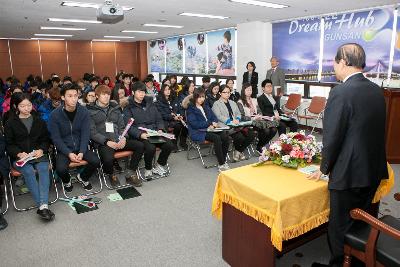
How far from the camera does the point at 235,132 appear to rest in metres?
5.34

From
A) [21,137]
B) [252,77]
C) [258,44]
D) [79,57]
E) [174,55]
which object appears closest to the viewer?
[21,137]

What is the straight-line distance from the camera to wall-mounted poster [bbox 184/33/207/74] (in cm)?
1223

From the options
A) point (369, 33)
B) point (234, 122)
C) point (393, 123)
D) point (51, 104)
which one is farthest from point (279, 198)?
point (369, 33)

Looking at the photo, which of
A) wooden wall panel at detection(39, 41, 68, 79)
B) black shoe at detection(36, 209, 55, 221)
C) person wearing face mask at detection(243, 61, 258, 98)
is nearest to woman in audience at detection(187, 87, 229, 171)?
black shoe at detection(36, 209, 55, 221)

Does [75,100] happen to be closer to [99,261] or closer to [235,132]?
[99,261]

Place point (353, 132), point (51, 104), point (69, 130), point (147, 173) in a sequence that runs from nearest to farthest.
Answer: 1. point (353, 132)
2. point (69, 130)
3. point (147, 173)
4. point (51, 104)

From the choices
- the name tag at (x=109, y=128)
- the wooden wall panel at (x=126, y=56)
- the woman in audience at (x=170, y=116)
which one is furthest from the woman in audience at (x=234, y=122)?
the wooden wall panel at (x=126, y=56)

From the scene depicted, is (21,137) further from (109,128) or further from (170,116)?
(170,116)

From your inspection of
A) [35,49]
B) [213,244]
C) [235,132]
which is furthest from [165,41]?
[213,244]

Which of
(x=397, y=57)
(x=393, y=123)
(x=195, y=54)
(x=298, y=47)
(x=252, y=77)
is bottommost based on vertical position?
(x=393, y=123)

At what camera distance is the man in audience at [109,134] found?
13.8 feet

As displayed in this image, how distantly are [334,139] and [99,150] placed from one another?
10.4 ft

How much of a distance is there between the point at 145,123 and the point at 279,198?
317cm

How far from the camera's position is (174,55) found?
1427cm
